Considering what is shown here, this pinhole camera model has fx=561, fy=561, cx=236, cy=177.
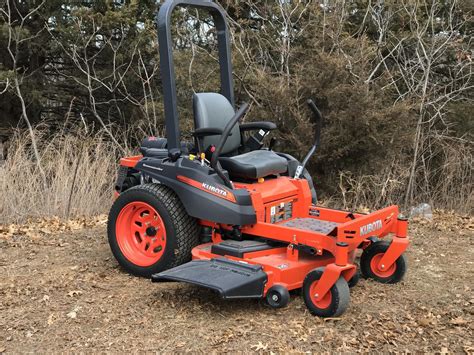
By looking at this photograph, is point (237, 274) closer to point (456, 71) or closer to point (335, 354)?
point (335, 354)

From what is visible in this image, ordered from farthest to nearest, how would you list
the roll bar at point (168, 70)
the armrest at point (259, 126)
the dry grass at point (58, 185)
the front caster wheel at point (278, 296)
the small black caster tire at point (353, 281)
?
the dry grass at point (58, 185) < the armrest at point (259, 126) < the roll bar at point (168, 70) < the small black caster tire at point (353, 281) < the front caster wheel at point (278, 296)

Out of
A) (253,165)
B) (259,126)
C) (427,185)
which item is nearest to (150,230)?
(253,165)

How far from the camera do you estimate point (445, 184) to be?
25.6 feet

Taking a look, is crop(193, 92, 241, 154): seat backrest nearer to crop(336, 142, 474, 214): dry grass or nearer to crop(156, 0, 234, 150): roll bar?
crop(156, 0, 234, 150): roll bar

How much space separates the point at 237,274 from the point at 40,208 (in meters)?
4.02

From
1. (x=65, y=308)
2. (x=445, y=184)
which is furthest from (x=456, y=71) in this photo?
(x=65, y=308)

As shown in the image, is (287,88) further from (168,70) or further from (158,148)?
(168,70)

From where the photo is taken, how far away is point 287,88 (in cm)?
748

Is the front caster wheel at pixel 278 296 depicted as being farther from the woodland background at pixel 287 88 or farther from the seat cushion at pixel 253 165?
the woodland background at pixel 287 88

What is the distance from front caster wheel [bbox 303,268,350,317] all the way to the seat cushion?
0.96 meters

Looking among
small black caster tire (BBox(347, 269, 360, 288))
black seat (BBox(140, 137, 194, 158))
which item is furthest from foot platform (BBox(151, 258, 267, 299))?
black seat (BBox(140, 137, 194, 158))

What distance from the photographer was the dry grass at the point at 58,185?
262 inches

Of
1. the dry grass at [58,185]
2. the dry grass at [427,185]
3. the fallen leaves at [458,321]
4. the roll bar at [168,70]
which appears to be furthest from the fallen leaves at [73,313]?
the dry grass at [427,185]

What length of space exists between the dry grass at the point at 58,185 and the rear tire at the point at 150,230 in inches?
104
